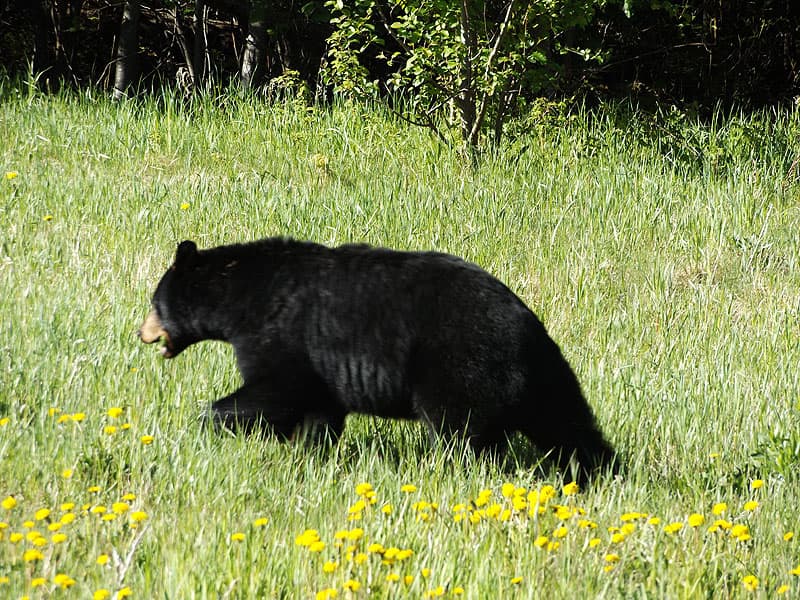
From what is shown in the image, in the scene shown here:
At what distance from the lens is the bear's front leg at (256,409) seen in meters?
3.78

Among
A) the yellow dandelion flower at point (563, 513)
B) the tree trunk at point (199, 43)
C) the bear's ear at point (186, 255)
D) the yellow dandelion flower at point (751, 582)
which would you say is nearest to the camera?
the yellow dandelion flower at point (751, 582)

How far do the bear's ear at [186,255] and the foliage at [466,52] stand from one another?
3.89 m

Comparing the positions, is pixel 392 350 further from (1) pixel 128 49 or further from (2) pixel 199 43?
(2) pixel 199 43

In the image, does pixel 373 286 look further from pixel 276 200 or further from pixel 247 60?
pixel 247 60

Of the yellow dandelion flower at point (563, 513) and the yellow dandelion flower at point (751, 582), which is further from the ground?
the yellow dandelion flower at point (563, 513)

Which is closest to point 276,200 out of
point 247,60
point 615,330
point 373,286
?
point 615,330

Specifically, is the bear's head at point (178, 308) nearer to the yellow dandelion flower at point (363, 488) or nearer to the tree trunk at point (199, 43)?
the yellow dandelion flower at point (363, 488)

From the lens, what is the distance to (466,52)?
26.4 ft

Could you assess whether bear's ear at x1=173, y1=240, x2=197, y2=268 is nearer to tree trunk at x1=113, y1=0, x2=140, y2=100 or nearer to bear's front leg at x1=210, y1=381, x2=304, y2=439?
bear's front leg at x1=210, y1=381, x2=304, y2=439

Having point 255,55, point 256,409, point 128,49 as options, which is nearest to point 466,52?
point 255,55

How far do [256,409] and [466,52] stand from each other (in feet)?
16.2

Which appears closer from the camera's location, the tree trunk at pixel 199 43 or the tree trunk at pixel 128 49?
the tree trunk at pixel 128 49

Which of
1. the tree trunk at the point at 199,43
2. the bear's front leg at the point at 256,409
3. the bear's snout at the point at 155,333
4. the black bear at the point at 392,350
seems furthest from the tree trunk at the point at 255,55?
the bear's front leg at the point at 256,409

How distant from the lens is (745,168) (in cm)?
827
